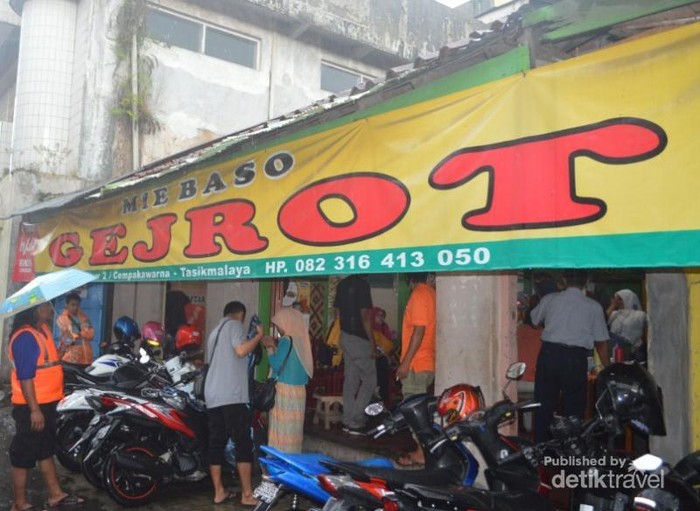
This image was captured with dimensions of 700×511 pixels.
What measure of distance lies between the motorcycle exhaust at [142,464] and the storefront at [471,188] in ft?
5.28

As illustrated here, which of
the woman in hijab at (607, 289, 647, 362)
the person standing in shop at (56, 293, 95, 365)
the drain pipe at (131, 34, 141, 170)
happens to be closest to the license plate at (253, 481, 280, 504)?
the woman in hijab at (607, 289, 647, 362)

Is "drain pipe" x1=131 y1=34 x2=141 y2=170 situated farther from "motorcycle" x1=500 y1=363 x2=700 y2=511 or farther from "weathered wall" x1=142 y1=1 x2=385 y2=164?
"motorcycle" x1=500 y1=363 x2=700 y2=511

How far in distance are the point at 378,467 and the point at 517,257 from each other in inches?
53.5

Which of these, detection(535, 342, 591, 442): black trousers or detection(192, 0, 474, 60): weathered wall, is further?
detection(192, 0, 474, 60): weathered wall

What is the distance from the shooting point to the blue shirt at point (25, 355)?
5047mm

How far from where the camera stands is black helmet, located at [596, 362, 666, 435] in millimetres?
3158

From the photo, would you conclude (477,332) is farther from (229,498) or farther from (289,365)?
(229,498)

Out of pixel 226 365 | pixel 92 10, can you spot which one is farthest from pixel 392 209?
pixel 92 10

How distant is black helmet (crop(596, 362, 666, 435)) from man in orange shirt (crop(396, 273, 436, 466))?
266 cm

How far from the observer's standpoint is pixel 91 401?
5574 millimetres

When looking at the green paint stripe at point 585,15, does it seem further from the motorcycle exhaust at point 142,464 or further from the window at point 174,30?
the window at point 174,30

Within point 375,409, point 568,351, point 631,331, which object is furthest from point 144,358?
point 631,331

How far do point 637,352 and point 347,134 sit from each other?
3.73 m

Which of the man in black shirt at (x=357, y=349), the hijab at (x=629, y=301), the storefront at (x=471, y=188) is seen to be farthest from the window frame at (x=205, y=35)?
the hijab at (x=629, y=301)
